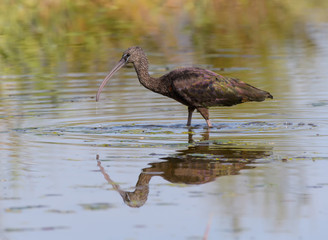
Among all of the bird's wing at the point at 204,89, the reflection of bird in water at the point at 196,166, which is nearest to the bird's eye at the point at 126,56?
the bird's wing at the point at 204,89

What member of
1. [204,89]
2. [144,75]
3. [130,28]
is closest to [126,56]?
[144,75]

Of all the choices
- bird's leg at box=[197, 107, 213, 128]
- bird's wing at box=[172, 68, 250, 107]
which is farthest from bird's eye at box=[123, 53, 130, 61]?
bird's leg at box=[197, 107, 213, 128]

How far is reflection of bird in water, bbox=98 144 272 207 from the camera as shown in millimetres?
7105

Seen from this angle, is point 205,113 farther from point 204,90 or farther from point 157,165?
point 157,165

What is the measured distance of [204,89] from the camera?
10883mm

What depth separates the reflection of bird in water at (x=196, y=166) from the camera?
711 cm

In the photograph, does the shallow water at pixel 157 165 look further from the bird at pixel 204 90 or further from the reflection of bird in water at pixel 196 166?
the bird at pixel 204 90

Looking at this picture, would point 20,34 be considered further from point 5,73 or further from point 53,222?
point 53,222

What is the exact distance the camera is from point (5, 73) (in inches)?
661

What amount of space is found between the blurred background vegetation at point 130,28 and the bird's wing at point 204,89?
6.37 m

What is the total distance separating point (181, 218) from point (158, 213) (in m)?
0.26

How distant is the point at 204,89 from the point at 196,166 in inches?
116

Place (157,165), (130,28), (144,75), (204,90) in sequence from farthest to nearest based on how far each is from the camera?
(130,28), (144,75), (204,90), (157,165)

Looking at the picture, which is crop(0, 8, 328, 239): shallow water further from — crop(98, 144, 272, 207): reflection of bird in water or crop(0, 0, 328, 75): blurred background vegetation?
crop(0, 0, 328, 75): blurred background vegetation
